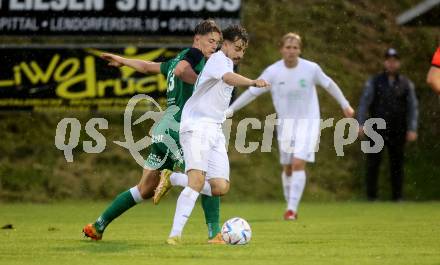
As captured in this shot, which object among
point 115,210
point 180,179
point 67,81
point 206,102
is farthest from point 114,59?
point 67,81

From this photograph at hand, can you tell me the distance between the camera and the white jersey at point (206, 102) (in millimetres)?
10484

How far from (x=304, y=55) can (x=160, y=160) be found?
36.9ft

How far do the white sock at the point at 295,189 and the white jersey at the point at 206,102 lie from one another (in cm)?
475

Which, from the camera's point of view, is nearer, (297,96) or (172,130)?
(172,130)

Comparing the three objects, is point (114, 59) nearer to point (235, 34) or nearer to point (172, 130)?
point (172, 130)

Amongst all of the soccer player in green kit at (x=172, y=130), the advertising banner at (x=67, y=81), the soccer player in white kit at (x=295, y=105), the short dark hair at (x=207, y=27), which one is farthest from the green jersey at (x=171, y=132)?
the advertising banner at (x=67, y=81)

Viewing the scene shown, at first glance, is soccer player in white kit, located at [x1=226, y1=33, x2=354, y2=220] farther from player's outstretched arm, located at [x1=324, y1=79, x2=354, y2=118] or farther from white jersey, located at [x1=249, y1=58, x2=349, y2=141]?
player's outstretched arm, located at [x1=324, y1=79, x2=354, y2=118]

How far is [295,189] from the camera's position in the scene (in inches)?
608

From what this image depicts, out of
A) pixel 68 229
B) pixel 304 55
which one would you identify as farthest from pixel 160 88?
pixel 68 229

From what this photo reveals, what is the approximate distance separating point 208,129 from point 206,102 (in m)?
0.26

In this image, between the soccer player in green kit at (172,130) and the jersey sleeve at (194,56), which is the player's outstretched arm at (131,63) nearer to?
the soccer player in green kit at (172,130)

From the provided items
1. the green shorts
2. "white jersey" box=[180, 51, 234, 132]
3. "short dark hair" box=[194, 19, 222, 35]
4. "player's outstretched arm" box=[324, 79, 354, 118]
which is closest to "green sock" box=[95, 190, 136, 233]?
the green shorts

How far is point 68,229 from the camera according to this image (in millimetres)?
13086

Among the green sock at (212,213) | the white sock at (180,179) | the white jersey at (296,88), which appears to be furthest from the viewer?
the white jersey at (296,88)
